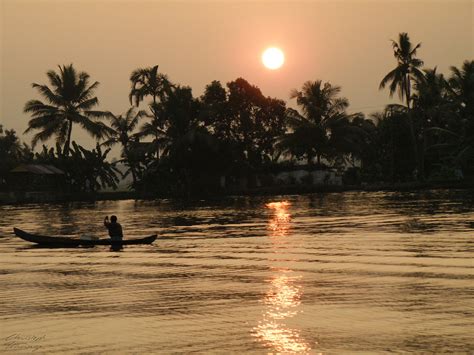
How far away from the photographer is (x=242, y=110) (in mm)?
65375

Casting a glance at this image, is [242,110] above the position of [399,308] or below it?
above

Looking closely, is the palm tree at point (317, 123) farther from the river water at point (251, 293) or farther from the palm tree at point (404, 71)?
the river water at point (251, 293)

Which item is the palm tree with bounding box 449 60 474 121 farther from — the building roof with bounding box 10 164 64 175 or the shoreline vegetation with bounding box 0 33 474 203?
the building roof with bounding box 10 164 64 175

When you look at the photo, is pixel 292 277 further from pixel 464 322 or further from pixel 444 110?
pixel 444 110

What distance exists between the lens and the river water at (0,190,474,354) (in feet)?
34.9

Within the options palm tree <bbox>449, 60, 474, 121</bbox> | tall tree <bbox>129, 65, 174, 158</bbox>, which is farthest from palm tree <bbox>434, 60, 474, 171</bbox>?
tall tree <bbox>129, 65, 174, 158</bbox>

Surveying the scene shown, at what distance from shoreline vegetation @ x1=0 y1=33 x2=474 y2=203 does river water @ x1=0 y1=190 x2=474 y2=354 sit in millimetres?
33064

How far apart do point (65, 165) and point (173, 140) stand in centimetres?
1048

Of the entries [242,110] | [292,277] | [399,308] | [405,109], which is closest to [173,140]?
[242,110]

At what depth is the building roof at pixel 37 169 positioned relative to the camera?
59.8m

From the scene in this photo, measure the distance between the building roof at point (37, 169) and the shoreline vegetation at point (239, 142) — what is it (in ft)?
0.39

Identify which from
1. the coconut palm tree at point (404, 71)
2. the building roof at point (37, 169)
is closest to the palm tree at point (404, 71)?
the coconut palm tree at point (404, 71)

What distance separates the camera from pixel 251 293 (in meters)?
14.2

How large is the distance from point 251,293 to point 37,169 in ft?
160
